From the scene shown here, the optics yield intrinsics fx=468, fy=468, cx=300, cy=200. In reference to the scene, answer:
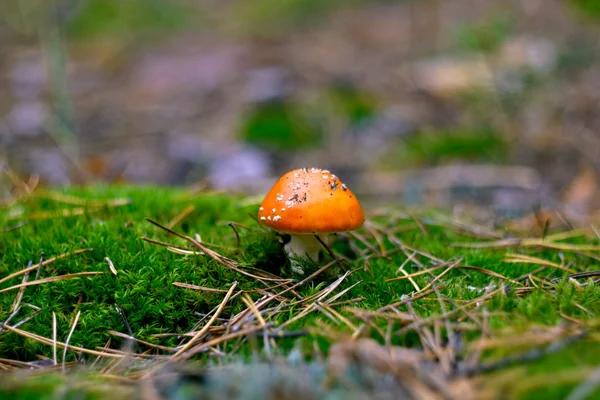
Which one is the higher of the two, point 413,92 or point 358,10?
point 358,10

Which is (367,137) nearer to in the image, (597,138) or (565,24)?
(597,138)

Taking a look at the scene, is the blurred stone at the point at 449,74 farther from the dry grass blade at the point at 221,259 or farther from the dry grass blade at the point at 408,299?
the dry grass blade at the point at 221,259

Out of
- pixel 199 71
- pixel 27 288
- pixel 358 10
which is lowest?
pixel 27 288

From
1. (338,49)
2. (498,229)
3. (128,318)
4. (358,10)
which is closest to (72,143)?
(128,318)

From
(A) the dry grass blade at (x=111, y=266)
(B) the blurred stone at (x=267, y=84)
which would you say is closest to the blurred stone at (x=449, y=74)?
(B) the blurred stone at (x=267, y=84)

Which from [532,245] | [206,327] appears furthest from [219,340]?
[532,245]

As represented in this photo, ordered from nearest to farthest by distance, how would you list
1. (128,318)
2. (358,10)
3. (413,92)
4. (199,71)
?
(128,318), (413,92), (199,71), (358,10)

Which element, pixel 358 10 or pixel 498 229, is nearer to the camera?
pixel 498 229

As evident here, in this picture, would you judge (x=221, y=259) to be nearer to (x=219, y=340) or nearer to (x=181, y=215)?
(x=219, y=340)

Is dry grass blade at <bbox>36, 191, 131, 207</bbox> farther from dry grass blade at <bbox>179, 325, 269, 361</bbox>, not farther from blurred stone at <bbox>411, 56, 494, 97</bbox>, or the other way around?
blurred stone at <bbox>411, 56, 494, 97</bbox>
